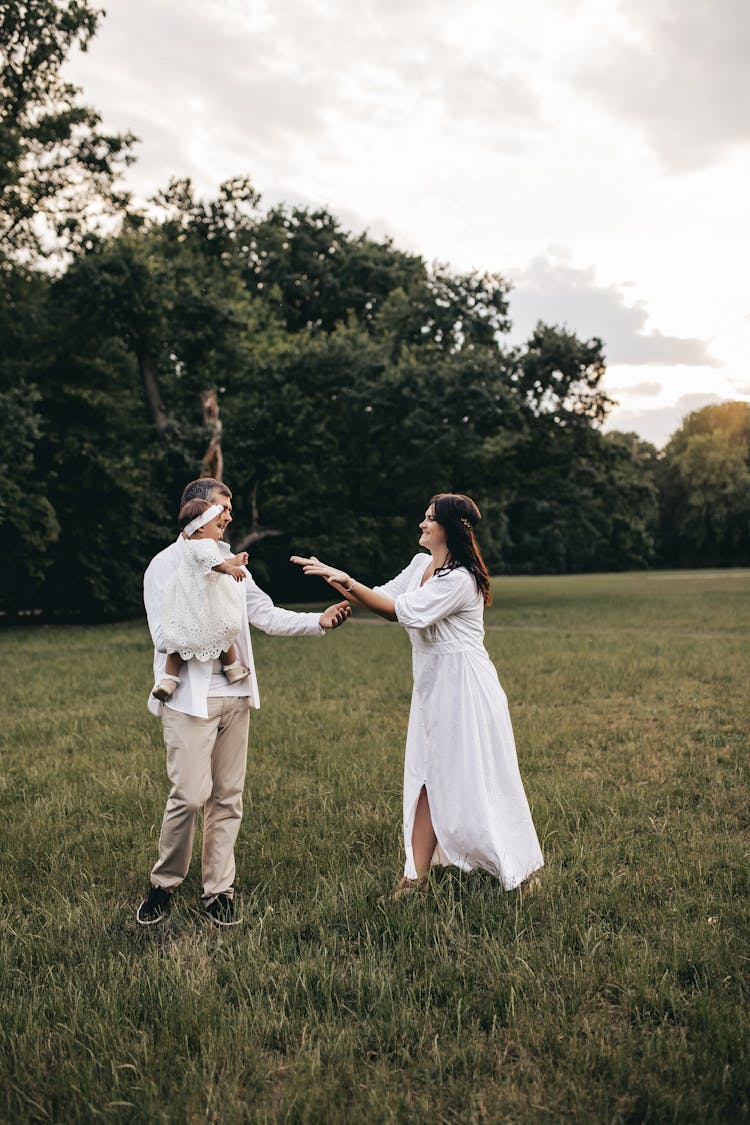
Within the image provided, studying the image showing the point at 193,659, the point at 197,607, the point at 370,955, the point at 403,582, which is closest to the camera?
the point at 370,955

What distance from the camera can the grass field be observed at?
3.02m

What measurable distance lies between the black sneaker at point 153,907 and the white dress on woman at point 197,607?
1.26 meters

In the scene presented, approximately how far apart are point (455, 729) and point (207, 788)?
1347 millimetres

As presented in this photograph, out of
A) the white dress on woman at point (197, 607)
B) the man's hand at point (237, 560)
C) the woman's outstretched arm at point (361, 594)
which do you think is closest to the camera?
the white dress on woman at point (197, 607)

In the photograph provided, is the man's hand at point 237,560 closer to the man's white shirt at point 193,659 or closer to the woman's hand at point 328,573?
the man's white shirt at point 193,659

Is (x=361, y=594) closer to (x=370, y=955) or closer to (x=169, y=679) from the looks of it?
(x=169, y=679)

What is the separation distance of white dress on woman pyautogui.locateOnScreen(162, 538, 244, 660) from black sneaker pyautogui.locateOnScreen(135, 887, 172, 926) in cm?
126

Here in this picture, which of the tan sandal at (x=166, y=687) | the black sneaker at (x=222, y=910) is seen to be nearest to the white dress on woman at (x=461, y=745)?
the black sneaker at (x=222, y=910)

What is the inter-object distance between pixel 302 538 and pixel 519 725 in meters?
22.2

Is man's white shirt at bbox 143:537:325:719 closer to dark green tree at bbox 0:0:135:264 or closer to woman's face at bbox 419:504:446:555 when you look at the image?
woman's face at bbox 419:504:446:555

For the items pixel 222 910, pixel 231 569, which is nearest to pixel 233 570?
pixel 231 569

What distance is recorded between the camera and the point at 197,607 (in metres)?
4.32

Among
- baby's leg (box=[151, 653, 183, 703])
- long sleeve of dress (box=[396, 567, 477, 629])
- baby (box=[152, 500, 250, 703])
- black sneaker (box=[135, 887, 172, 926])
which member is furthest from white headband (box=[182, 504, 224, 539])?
black sneaker (box=[135, 887, 172, 926])

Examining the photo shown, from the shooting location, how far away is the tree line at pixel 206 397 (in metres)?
23.2
